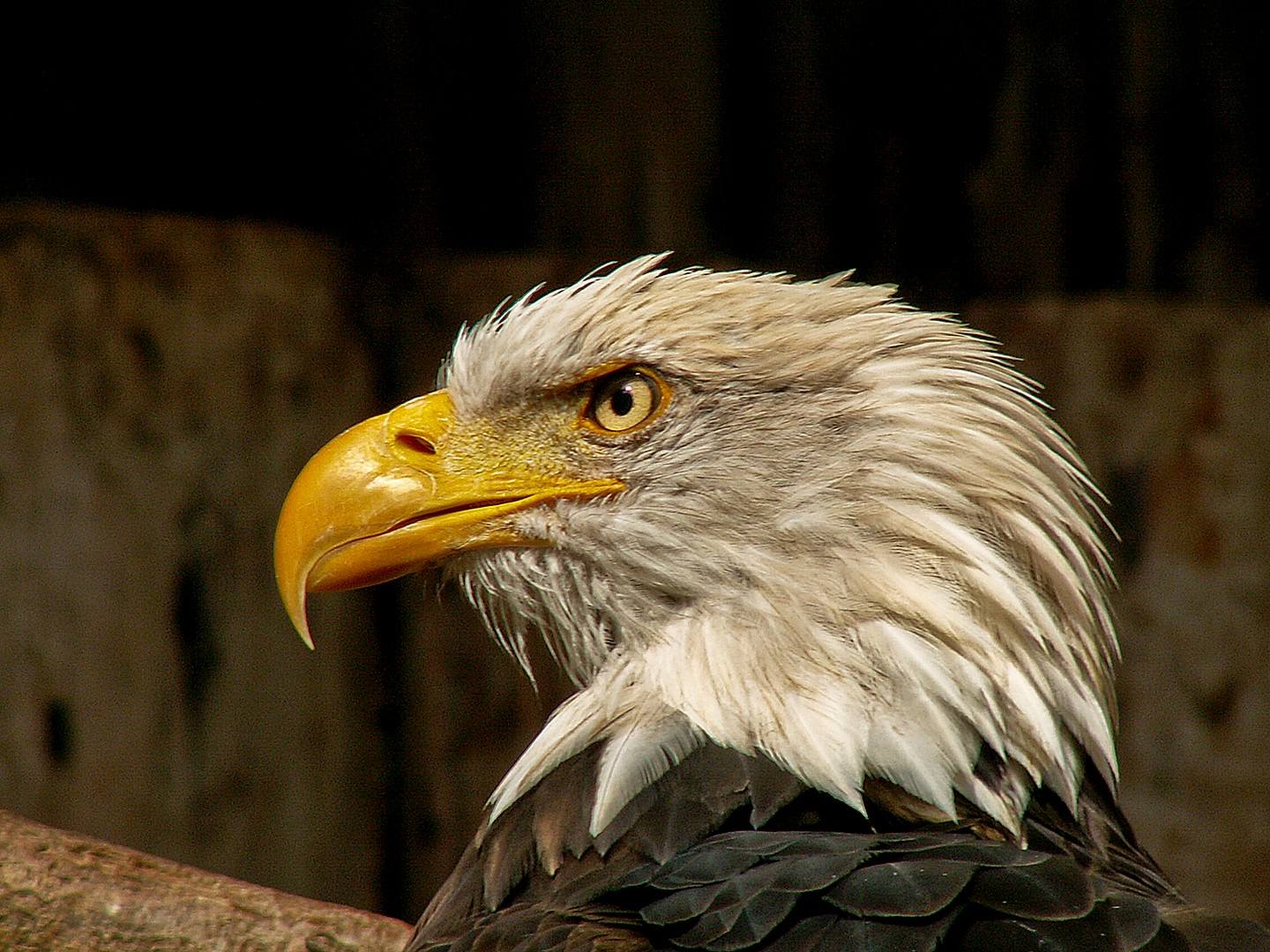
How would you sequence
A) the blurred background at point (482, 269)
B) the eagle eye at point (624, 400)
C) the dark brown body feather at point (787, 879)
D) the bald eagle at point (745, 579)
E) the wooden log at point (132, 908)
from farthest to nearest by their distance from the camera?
the blurred background at point (482, 269), the eagle eye at point (624, 400), the wooden log at point (132, 908), the bald eagle at point (745, 579), the dark brown body feather at point (787, 879)

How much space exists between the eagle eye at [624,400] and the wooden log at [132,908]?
982mm

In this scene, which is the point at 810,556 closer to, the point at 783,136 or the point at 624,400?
the point at 624,400

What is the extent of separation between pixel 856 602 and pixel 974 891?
541 millimetres

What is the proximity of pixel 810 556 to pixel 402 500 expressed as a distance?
0.71 meters

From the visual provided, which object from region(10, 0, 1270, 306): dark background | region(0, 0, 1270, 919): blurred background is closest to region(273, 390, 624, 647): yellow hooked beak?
region(0, 0, 1270, 919): blurred background

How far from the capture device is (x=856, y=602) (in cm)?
221

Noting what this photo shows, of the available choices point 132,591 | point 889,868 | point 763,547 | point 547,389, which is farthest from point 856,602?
point 132,591

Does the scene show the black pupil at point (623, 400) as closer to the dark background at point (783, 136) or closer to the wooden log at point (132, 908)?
the wooden log at point (132, 908)

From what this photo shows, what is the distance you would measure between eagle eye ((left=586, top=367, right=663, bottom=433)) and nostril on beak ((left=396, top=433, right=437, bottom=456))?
0.95 feet

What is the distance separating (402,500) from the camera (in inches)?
94.0

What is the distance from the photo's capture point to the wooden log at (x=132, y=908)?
2.27 m

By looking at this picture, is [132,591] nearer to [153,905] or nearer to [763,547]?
[153,905]

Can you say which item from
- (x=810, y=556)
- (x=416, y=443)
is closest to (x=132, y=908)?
(x=416, y=443)

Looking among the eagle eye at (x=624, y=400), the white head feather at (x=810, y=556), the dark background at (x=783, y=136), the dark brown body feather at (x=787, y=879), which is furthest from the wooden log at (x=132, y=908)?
the dark background at (x=783, y=136)
